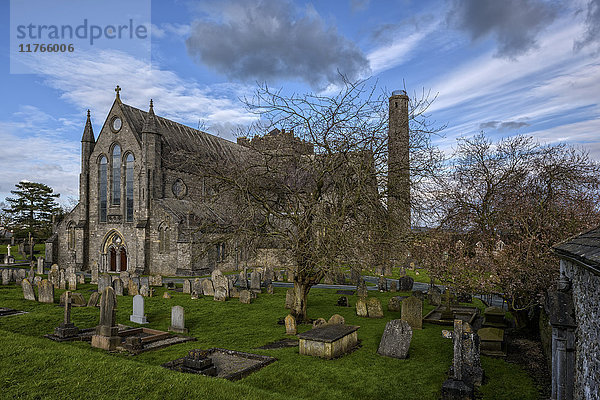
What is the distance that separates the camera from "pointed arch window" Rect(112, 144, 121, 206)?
109 feet

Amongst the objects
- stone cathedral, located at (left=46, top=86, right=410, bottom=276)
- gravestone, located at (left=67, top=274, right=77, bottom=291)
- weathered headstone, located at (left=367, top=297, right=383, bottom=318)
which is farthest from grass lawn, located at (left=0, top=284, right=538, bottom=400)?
stone cathedral, located at (left=46, top=86, right=410, bottom=276)

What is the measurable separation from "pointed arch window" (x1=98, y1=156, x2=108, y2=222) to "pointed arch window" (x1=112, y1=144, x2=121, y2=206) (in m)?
0.78

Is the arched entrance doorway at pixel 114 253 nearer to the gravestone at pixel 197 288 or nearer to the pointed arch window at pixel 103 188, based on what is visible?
the pointed arch window at pixel 103 188

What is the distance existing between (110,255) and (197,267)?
8.75 metres

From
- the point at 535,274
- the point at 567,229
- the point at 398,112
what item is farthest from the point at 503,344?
→ the point at 398,112

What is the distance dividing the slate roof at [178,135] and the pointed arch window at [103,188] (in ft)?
14.3

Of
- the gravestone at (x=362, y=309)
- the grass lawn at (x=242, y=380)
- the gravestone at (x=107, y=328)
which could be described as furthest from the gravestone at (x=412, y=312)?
the gravestone at (x=107, y=328)

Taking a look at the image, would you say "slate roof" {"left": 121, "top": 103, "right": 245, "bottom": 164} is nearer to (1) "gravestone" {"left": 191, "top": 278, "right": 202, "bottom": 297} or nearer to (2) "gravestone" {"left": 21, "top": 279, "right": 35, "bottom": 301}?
(1) "gravestone" {"left": 191, "top": 278, "right": 202, "bottom": 297}

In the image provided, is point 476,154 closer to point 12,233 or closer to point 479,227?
point 479,227

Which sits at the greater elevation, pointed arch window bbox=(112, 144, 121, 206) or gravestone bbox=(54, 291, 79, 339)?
pointed arch window bbox=(112, 144, 121, 206)

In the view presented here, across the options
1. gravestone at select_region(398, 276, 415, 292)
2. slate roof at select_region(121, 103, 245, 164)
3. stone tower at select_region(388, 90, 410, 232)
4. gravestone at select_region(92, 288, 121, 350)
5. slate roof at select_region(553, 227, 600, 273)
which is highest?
slate roof at select_region(121, 103, 245, 164)

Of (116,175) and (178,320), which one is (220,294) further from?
(116,175)

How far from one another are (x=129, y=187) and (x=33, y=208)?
2892 centimetres

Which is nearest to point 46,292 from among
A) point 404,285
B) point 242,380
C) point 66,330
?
point 66,330
